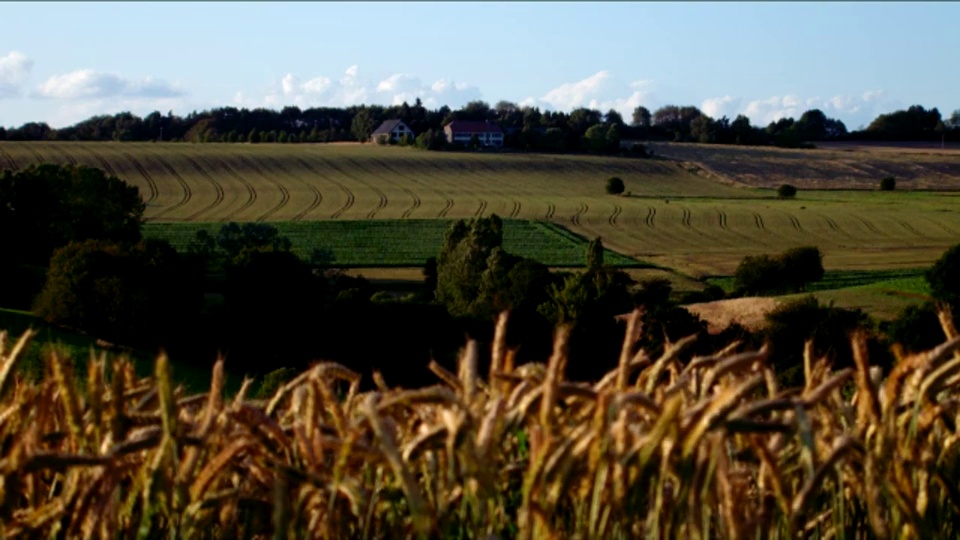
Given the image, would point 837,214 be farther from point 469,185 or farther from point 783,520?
point 783,520

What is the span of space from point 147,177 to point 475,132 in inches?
1689

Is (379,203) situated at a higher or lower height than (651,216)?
higher

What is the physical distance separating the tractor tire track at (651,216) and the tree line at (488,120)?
33842 mm

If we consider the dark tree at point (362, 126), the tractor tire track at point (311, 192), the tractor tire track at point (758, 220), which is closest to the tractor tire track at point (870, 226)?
the tractor tire track at point (758, 220)

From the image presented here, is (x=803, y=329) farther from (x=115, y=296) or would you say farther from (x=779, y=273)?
(x=115, y=296)

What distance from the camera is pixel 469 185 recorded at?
98.6 m

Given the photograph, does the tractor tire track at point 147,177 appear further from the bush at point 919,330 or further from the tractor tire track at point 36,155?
the bush at point 919,330

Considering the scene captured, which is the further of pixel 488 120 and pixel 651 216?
pixel 488 120

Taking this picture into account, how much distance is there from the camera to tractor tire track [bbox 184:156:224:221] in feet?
257

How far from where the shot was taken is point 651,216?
83.6 m

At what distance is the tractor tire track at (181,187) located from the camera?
79600 mm

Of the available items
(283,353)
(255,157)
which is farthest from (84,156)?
(283,353)

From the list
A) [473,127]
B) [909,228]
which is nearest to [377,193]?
[473,127]

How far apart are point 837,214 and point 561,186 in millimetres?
25952
